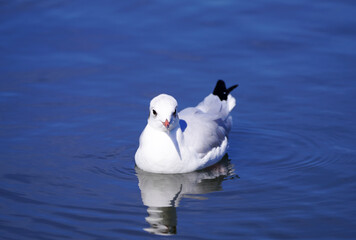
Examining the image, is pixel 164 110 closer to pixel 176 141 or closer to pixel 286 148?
pixel 176 141

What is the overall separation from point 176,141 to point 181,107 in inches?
72.5

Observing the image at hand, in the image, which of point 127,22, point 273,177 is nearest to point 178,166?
point 273,177

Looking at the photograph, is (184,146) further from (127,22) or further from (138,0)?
(138,0)

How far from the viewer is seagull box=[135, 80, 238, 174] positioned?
802cm

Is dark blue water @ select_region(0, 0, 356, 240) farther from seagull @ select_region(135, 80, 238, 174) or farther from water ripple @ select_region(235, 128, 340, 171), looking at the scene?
seagull @ select_region(135, 80, 238, 174)

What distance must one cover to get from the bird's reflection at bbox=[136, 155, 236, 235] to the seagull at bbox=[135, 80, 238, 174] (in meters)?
0.09

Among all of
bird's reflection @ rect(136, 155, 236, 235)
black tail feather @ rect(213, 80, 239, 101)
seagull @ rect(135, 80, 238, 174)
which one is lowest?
bird's reflection @ rect(136, 155, 236, 235)

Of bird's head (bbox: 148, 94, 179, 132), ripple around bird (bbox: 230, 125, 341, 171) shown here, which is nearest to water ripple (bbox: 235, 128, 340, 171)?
ripple around bird (bbox: 230, 125, 341, 171)

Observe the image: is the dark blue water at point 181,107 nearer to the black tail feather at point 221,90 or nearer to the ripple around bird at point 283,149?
the ripple around bird at point 283,149

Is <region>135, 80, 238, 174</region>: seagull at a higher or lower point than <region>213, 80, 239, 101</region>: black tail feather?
lower

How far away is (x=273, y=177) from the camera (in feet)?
26.8


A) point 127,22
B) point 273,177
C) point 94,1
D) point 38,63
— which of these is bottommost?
point 273,177

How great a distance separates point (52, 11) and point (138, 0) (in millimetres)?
1821

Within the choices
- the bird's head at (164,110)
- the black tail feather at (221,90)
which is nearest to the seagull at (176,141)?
the bird's head at (164,110)
